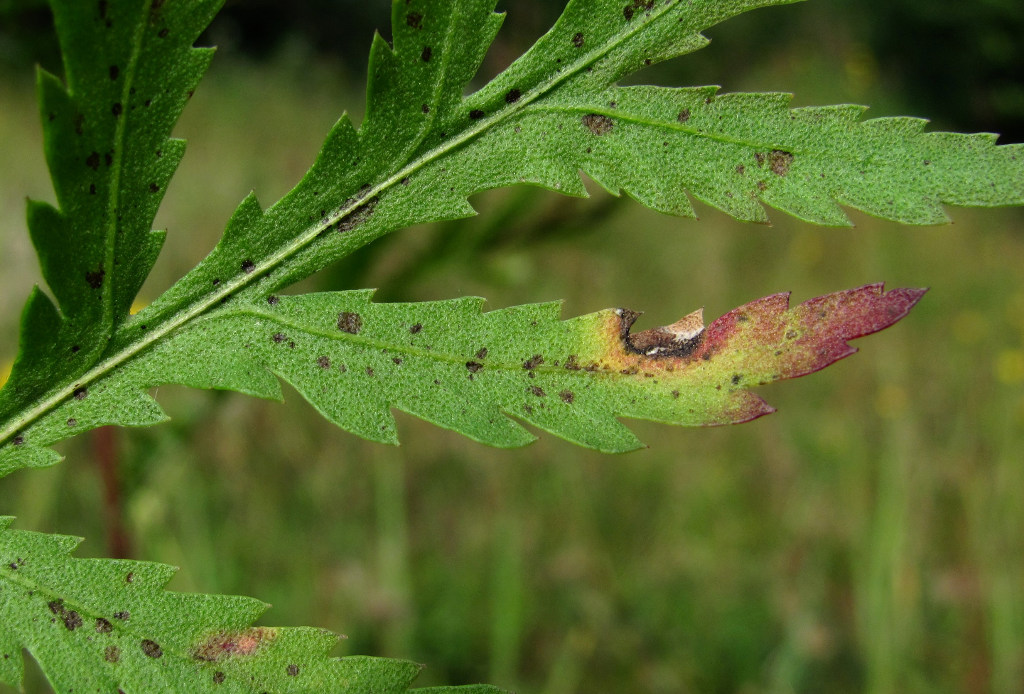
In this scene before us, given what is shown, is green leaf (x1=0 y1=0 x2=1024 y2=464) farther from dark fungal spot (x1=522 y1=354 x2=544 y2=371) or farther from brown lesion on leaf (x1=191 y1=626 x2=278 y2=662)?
brown lesion on leaf (x1=191 y1=626 x2=278 y2=662)

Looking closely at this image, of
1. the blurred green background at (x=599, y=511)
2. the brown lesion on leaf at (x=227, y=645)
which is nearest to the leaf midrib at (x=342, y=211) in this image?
the brown lesion on leaf at (x=227, y=645)

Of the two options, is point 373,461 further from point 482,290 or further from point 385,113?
point 385,113

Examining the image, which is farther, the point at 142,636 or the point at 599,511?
the point at 599,511

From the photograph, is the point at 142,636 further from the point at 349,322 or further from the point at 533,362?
the point at 533,362

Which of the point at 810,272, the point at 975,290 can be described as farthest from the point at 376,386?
the point at 975,290

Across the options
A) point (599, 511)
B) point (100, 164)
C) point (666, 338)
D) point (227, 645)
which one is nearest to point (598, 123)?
point (666, 338)

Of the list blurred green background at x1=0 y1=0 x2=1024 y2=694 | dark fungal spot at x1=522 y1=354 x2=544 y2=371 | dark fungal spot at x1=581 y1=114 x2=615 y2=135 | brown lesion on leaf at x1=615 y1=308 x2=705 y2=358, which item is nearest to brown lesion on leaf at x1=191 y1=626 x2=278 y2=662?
dark fungal spot at x1=522 y1=354 x2=544 y2=371
